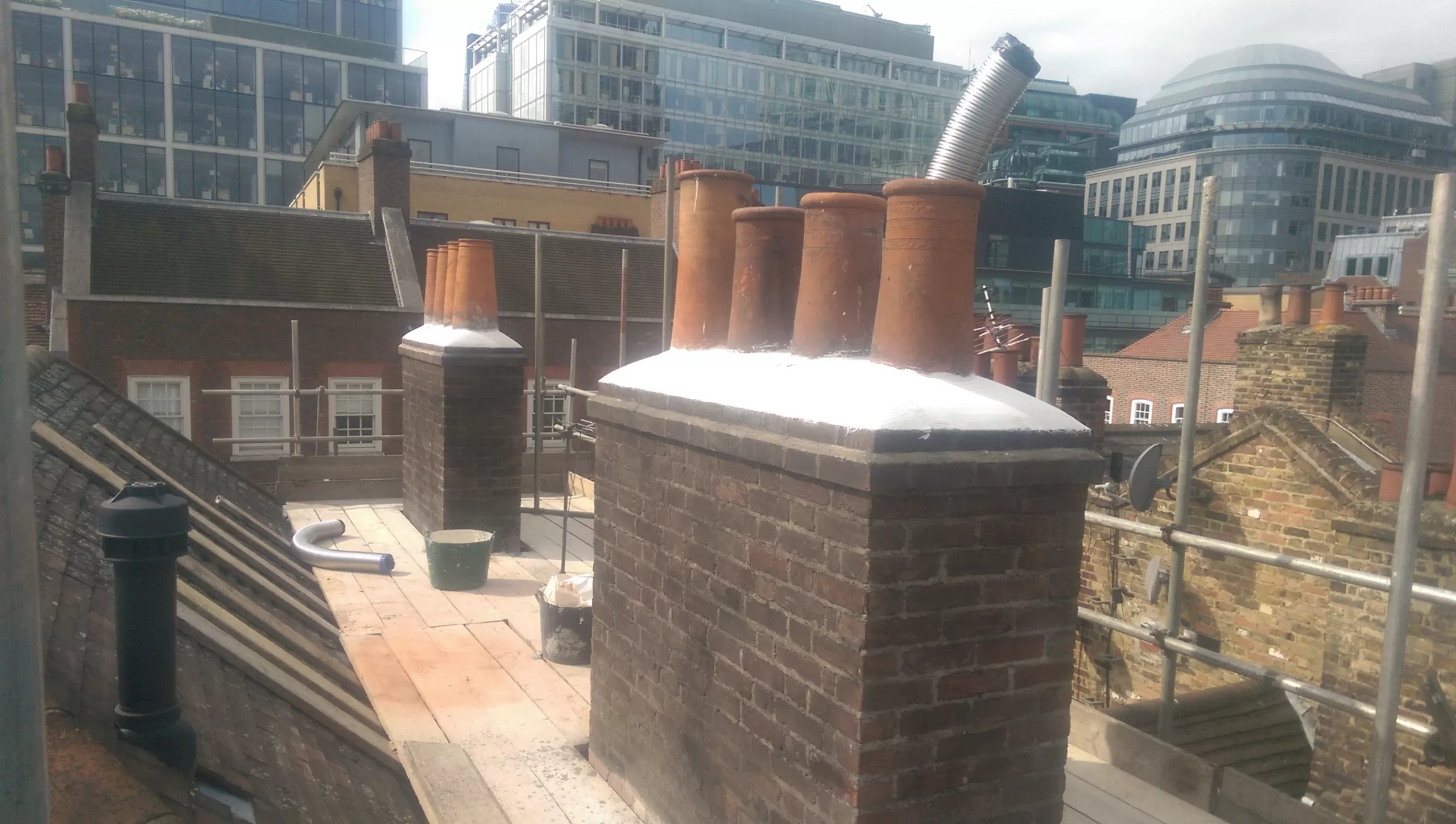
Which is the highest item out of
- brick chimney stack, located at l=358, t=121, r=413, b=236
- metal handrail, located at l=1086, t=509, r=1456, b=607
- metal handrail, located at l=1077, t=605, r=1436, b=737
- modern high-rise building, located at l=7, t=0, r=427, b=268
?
modern high-rise building, located at l=7, t=0, r=427, b=268

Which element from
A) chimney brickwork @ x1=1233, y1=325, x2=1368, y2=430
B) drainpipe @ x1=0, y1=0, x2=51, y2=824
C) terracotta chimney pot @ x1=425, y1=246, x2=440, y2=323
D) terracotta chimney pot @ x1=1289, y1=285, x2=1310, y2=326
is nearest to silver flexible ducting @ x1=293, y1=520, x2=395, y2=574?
terracotta chimney pot @ x1=425, y1=246, x2=440, y2=323

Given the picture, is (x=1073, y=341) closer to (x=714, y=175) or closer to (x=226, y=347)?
(x=714, y=175)

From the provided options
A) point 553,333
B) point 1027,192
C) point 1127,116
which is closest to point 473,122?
point 553,333

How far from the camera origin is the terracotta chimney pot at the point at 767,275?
3.38 m

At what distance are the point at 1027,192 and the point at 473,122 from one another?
32.3m

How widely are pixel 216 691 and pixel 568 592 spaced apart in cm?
232

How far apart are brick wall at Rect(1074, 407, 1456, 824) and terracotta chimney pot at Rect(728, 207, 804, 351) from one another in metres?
5.80

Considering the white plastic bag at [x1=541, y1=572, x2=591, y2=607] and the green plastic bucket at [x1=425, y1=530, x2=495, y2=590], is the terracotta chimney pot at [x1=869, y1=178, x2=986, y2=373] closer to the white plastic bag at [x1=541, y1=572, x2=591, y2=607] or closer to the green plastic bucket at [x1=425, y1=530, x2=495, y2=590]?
the white plastic bag at [x1=541, y1=572, x2=591, y2=607]

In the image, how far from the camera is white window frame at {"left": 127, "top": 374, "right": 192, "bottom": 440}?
19484 millimetres

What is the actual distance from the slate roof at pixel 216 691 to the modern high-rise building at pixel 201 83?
53355mm

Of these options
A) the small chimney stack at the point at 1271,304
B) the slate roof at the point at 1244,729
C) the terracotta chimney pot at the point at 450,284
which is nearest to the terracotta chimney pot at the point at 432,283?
the terracotta chimney pot at the point at 450,284

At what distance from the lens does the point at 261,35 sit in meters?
54.2

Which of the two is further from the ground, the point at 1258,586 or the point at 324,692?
the point at 324,692

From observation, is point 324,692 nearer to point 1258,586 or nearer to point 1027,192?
point 1258,586
